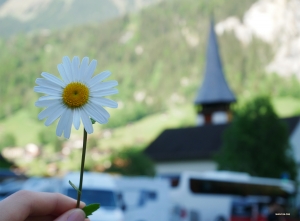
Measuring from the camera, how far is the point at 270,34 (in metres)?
172

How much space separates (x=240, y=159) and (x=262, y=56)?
120549mm

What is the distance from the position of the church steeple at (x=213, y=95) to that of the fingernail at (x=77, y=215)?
275ft

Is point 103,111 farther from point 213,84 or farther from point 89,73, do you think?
point 213,84

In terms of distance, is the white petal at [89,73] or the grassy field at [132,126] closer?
the white petal at [89,73]

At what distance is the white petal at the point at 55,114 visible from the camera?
1.34m

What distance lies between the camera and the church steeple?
88125 mm

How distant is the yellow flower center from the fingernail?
0.68 ft

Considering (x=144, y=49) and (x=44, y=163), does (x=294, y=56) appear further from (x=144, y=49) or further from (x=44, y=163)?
(x=44, y=163)

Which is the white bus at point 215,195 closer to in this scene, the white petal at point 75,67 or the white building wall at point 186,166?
the white petal at point 75,67

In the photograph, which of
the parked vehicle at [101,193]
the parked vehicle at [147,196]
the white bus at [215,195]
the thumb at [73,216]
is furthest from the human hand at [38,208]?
the white bus at [215,195]

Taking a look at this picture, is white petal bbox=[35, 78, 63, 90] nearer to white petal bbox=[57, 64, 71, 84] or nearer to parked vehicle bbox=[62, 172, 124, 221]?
white petal bbox=[57, 64, 71, 84]

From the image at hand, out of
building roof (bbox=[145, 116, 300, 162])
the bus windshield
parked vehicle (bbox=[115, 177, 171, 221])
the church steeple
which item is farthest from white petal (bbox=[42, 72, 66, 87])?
the church steeple

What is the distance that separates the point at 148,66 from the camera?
18400 centimetres

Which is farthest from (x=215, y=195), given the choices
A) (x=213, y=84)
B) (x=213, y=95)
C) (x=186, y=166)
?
(x=213, y=84)
